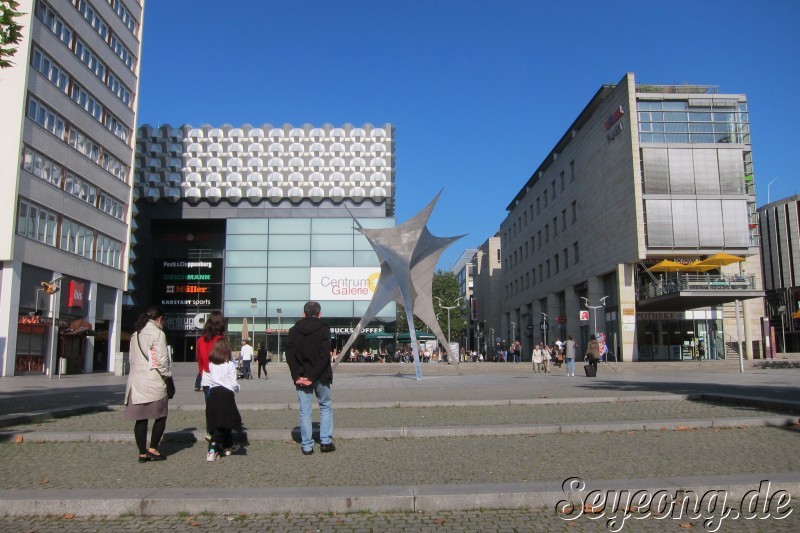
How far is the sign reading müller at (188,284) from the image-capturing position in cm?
6072

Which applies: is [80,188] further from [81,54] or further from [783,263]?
[783,263]

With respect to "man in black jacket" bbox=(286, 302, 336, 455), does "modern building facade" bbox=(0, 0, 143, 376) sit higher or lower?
higher

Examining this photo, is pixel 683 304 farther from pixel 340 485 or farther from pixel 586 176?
pixel 340 485

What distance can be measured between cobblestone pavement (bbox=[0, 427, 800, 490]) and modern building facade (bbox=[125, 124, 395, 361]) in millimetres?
49577

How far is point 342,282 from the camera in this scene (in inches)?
2288

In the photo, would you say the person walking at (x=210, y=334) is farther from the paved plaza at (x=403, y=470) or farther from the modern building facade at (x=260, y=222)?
the modern building facade at (x=260, y=222)

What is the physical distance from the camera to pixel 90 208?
129 ft

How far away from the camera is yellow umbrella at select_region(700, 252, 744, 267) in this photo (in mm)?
45375

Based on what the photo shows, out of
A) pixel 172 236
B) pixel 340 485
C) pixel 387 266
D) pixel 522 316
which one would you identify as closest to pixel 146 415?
pixel 340 485

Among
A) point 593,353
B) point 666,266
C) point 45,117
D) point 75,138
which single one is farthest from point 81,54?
point 666,266

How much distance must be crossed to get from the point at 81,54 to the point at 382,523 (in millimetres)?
41133

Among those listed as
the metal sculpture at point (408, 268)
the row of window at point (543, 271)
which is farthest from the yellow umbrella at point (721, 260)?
the metal sculpture at point (408, 268)

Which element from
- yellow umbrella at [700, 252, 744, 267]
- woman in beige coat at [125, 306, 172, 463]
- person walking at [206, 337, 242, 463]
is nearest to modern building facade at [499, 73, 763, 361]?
yellow umbrella at [700, 252, 744, 267]
